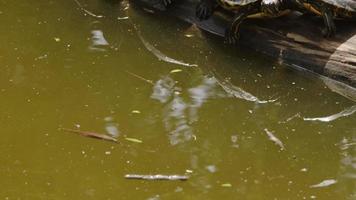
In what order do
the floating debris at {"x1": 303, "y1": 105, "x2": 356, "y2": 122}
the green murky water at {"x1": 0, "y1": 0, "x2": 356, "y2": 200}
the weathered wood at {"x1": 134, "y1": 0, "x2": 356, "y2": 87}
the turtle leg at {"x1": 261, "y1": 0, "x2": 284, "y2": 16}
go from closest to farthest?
the green murky water at {"x1": 0, "y1": 0, "x2": 356, "y2": 200} → the floating debris at {"x1": 303, "y1": 105, "x2": 356, "y2": 122} → the weathered wood at {"x1": 134, "y1": 0, "x2": 356, "y2": 87} → the turtle leg at {"x1": 261, "y1": 0, "x2": 284, "y2": 16}

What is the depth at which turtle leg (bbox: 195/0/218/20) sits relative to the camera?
5156 mm

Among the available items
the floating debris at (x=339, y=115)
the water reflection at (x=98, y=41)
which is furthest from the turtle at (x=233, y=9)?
the floating debris at (x=339, y=115)

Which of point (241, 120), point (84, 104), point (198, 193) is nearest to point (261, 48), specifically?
point (241, 120)

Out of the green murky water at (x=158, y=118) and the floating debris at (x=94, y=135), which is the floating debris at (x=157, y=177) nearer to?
the green murky water at (x=158, y=118)

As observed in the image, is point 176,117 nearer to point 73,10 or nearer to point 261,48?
point 261,48

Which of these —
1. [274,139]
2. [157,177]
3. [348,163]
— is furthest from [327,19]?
[157,177]

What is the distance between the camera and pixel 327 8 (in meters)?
4.53

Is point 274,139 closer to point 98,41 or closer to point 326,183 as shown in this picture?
point 326,183

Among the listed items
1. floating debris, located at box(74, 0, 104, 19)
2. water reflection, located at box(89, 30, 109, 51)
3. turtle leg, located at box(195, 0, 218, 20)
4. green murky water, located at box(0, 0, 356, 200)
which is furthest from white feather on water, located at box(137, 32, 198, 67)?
floating debris, located at box(74, 0, 104, 19)

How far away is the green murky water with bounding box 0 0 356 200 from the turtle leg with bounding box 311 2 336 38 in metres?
0.36

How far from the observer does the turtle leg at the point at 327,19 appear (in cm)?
449

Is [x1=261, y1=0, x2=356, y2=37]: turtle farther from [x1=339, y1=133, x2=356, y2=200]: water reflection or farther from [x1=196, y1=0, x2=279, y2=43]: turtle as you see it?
[x1=339, y1=133, x2=356, y2=200]: water reflection

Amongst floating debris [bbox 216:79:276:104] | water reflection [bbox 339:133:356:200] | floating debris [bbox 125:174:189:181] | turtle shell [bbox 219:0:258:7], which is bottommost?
floating debris [bbox 125:174:189:181]

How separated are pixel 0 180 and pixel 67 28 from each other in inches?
83.8
